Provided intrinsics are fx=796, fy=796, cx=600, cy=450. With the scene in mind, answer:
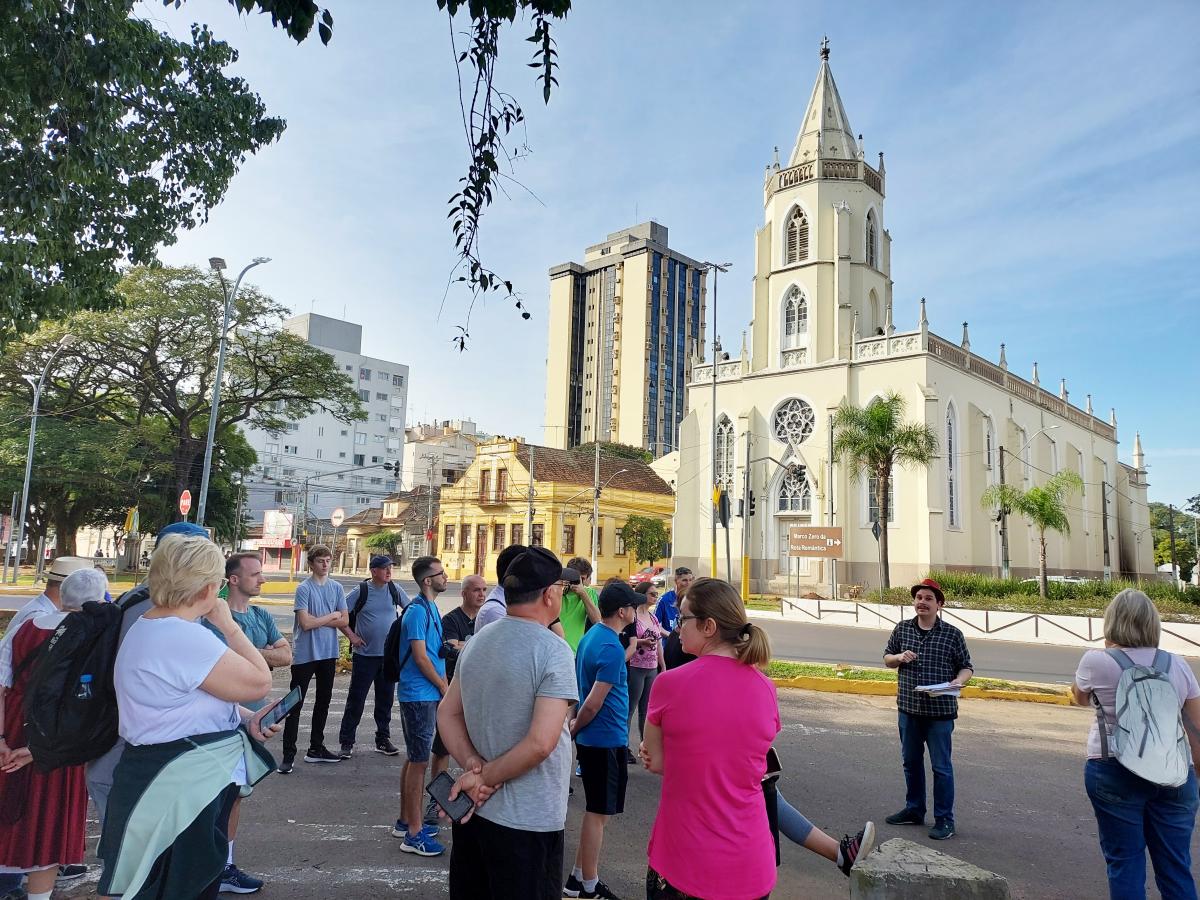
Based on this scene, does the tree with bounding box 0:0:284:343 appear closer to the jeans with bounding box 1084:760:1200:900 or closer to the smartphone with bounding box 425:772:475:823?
the smartphone with bounding box 425:772:475:823

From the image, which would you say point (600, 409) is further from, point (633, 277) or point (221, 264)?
point (221, 264)

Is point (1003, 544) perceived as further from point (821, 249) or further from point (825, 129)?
point (825, 129)

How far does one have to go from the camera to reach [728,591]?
311 centimetres

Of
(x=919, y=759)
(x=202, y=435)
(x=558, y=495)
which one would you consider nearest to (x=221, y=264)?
(x=202, y=435)

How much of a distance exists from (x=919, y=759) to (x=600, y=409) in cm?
9957

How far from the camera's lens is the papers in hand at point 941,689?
569cm

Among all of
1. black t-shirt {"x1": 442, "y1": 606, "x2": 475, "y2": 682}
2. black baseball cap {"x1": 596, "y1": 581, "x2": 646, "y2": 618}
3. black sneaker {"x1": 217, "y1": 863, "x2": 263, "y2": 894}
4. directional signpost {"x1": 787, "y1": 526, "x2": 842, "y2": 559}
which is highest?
directional signpost {"x1": 787, "y1": 526, "x2": 842, "y2": 559}

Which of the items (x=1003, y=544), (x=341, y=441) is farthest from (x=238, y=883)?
(x=341, y=441)

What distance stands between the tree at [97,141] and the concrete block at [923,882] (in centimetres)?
828

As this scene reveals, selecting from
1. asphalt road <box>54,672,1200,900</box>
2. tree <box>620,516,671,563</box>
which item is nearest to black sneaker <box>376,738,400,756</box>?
asphalt road <box>54,672,1200,900</box>

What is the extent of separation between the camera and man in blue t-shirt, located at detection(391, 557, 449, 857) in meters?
5.00

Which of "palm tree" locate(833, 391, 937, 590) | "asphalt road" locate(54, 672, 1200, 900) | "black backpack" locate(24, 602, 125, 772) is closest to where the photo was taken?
"black backpack" locate(24, 602, 125, 772)

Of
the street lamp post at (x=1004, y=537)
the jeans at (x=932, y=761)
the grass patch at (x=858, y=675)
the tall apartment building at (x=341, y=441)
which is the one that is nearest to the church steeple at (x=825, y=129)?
the street lamp post at (x=1004, y=537)

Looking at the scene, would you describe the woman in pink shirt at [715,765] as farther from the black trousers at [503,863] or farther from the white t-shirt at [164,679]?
the white t-shirt at [164,679]
